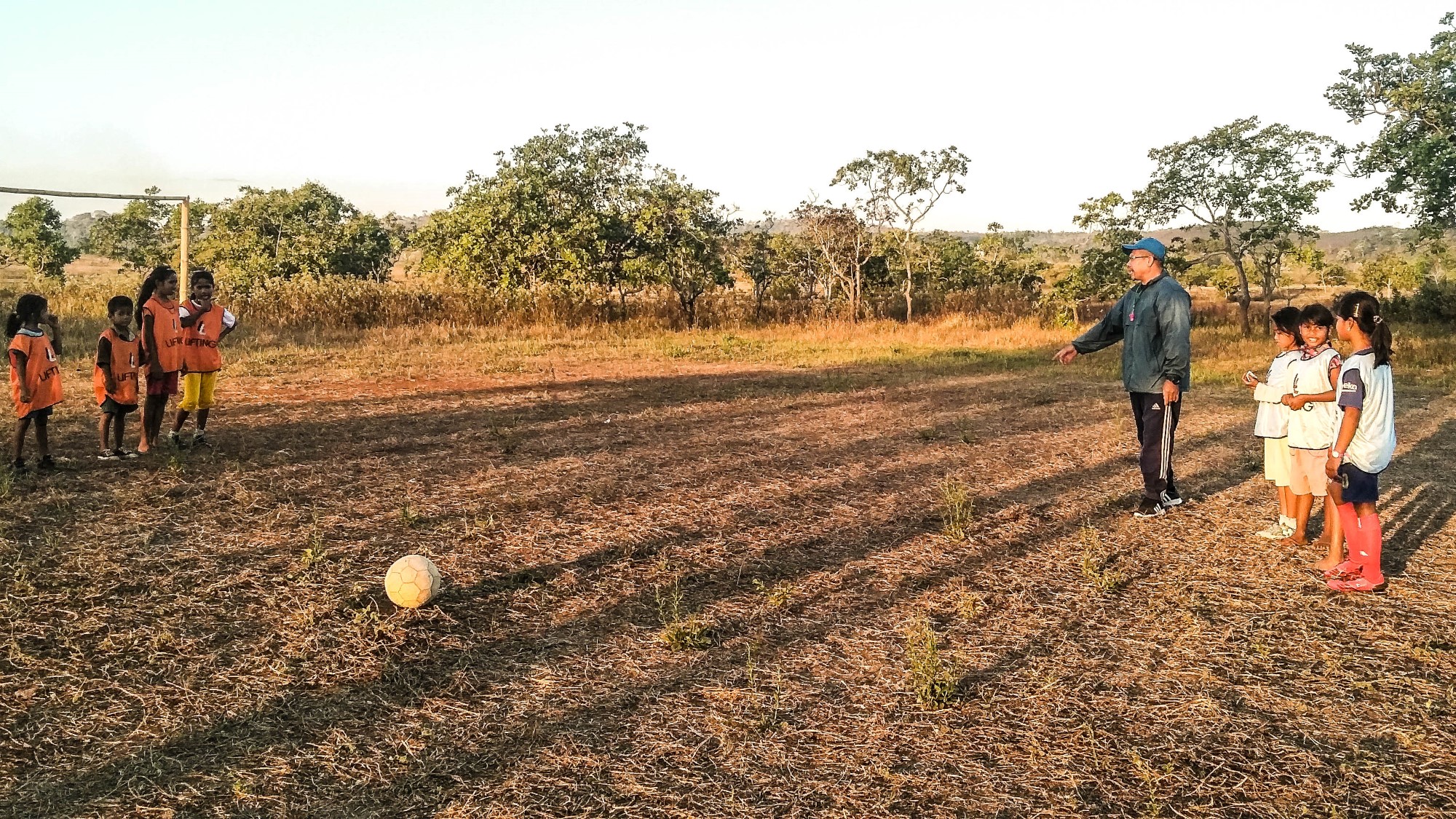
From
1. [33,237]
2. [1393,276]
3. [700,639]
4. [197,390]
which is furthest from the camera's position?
[33,237]

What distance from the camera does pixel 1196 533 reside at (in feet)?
20.7

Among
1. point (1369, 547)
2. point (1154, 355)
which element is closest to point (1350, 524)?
point (1369, 547)

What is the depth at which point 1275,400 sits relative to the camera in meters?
6.09

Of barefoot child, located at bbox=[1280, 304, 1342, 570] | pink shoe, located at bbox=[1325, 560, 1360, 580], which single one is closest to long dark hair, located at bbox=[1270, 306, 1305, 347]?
barefoot child, located at bbox=[1280, 304, 1342, 570]

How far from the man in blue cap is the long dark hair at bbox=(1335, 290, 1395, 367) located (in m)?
1.25

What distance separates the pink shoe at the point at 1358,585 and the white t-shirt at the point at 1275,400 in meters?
1.27

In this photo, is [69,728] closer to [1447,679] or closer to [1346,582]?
[1447,679]

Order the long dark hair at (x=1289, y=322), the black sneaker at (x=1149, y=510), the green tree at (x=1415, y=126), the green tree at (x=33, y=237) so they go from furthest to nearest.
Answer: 1. the green tree at (x=33, y=237)
2. the green tree at (x=1415, y=126)
3. the black sneaker at (x=1149, y=510)
4. the long dark hair at (x=1289, y=322)

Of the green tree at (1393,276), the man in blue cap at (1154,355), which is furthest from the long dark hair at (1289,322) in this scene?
the green tree at (1393,276)

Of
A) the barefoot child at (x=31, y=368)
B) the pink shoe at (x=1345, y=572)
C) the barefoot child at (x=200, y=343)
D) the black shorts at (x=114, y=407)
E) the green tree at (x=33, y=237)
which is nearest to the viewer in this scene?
the pink shoe at (x=1345, y=572)

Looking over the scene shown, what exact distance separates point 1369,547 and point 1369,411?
799 millimetres

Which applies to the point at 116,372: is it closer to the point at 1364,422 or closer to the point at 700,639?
the point at 700,639

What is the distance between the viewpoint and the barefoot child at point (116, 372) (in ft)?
23.9

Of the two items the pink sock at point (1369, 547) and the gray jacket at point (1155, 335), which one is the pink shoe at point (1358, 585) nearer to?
the pink sock at point (1369, 547)
